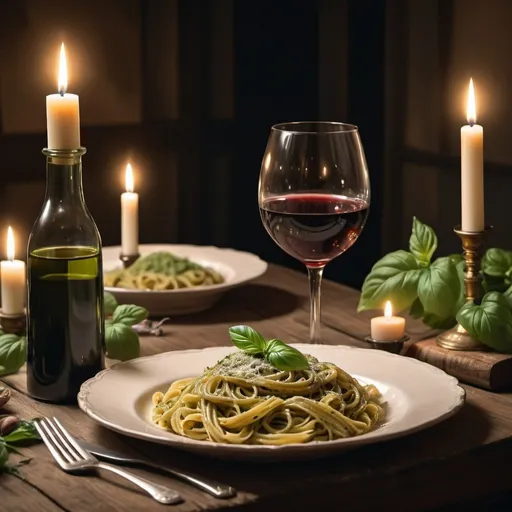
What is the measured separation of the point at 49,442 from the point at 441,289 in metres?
0.73

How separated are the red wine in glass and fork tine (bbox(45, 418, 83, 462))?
0.44 m

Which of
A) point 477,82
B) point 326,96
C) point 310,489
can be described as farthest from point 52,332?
point 326,96

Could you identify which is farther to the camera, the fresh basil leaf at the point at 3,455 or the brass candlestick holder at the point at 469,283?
the brass candlestick holder at the point at 469,283

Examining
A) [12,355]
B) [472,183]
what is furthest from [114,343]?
[472,183]

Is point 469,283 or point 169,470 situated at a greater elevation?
point 469,283

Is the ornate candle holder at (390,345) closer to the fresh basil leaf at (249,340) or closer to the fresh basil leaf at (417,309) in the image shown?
the fresh basil leaf at (417,309)

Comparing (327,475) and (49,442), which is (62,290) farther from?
A: (327,475)

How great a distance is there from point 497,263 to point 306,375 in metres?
0.60

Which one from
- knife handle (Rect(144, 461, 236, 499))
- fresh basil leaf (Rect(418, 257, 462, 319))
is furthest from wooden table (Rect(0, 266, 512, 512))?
fresh basil leaf (Rect(418, 257, 462, 319))

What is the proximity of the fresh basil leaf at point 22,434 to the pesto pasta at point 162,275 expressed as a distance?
685 millimetres

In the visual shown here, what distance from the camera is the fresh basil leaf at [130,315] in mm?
1746

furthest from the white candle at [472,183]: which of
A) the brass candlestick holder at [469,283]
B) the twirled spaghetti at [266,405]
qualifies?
the twirled spaghetti at [266,405]

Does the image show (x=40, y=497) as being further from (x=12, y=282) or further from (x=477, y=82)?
(x=477, y=82)

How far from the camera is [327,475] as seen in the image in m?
1.29
